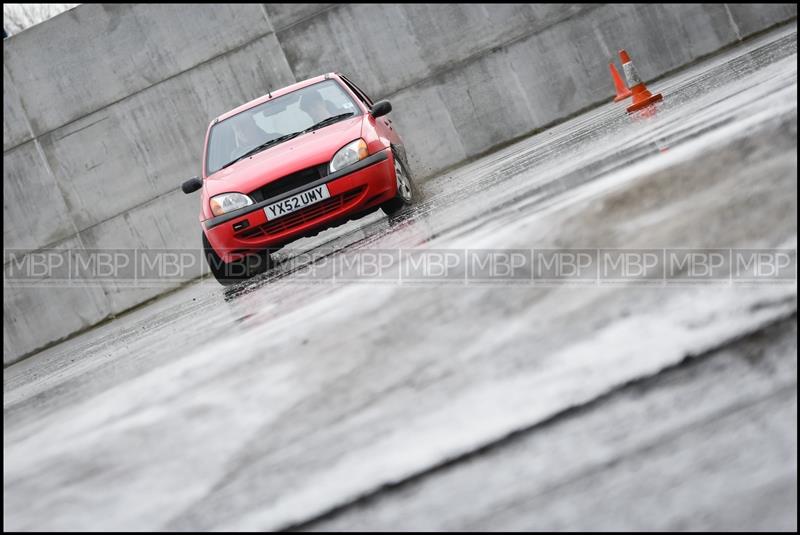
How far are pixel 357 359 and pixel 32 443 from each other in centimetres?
104

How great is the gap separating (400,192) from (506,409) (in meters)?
6.07

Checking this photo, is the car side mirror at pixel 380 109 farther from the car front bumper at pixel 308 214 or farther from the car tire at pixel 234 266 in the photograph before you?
the car tire at pixel 234 266

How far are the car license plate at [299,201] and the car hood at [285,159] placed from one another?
0.18 m

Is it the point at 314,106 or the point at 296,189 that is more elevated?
the point at 314,106

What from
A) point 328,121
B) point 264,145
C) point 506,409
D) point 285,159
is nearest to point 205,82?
point 264,145

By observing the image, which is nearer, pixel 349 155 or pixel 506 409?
pixel 506 409

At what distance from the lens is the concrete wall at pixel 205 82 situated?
1463 cm

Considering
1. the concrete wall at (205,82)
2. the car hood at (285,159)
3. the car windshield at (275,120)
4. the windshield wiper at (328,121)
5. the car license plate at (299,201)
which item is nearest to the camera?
the car license plate at (299,201)

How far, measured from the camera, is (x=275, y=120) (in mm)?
8008

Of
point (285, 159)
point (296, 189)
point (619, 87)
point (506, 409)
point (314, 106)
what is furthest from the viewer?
point (619, 87)

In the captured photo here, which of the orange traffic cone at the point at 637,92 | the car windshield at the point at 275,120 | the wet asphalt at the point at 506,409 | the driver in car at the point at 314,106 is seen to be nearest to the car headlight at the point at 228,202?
the car windshield at the point at 275,120

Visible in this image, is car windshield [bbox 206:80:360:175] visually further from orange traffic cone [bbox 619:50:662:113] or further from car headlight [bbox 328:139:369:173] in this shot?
orange traffic cone [bbox 619:50:662:113]

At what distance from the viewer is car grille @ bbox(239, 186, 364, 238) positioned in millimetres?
6777

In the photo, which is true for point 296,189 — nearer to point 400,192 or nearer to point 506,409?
point 400,192
